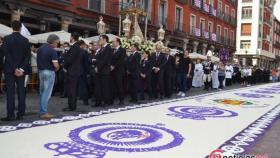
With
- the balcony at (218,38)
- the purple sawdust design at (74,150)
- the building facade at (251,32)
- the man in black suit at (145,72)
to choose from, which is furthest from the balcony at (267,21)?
the purple sawdust design at (74,150)

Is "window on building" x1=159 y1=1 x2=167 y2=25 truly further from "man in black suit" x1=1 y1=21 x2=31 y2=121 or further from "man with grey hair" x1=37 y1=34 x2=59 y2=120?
"man in black suit" x1=1 y1=21 x2=31 y2=121

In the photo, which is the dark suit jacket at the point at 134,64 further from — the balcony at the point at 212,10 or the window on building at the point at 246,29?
the window on building at the point at 246,29

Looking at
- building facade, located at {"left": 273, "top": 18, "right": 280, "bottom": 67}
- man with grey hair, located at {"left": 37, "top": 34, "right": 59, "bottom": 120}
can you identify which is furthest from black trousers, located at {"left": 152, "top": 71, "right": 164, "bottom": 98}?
building facade, located at {"left": 273, "top": 18, "right": 280, "bottom": 67}

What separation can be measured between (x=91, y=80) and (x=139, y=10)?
923 cm

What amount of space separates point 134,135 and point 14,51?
287cm

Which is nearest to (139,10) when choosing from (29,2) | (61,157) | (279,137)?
(29,2)

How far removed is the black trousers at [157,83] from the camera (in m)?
13.2

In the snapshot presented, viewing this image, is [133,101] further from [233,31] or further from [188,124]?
[233,31]

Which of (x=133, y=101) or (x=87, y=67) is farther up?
(x=87, y=67)

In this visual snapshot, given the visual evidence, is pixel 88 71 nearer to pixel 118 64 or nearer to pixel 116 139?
pixel 118 64

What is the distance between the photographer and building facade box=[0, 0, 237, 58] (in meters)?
18.9

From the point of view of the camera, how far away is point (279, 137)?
6832mm

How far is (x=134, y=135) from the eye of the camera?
6.39 metres

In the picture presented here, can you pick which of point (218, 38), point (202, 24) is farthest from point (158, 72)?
point (218, 38)
